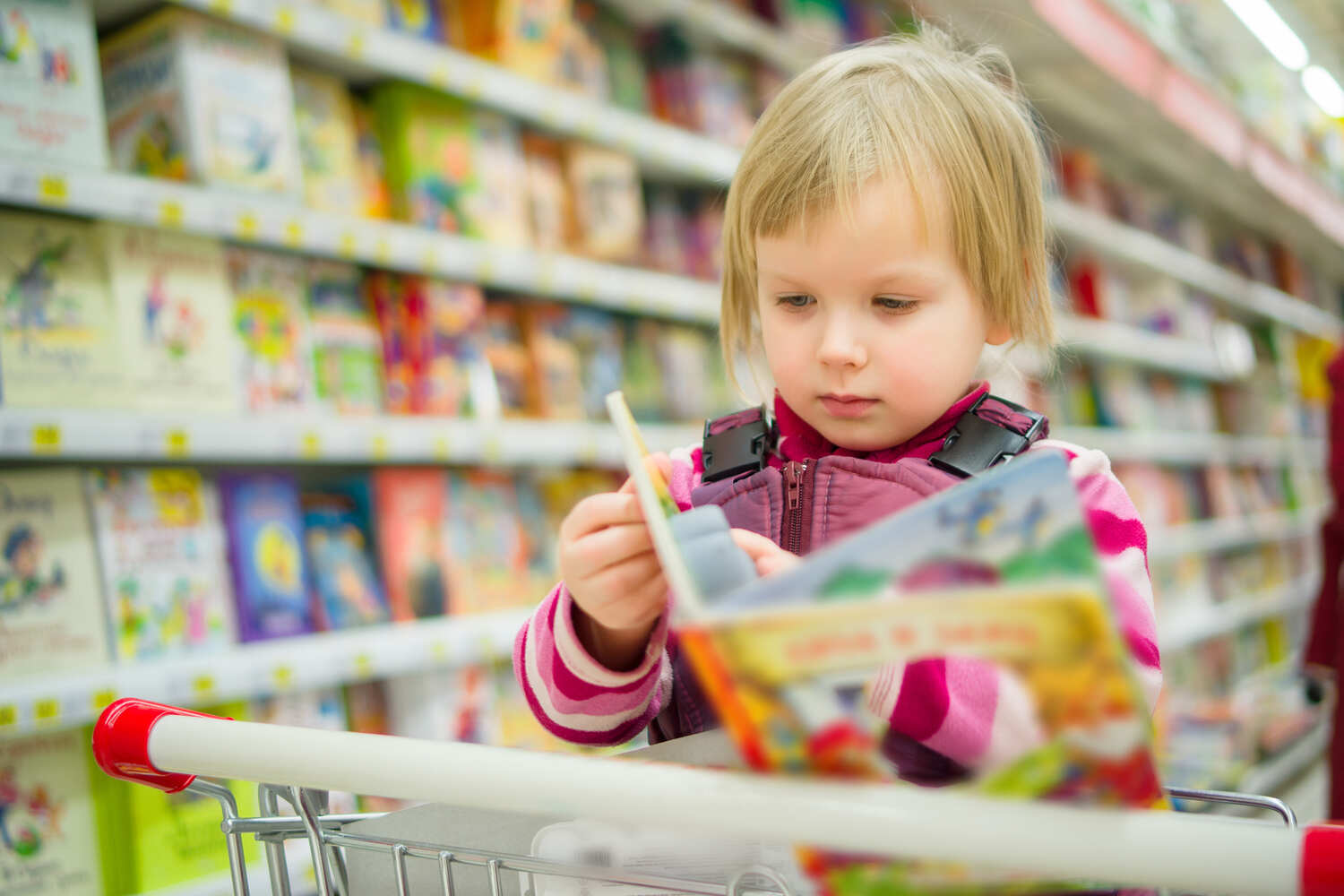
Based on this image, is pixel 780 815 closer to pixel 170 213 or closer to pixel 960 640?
pixel 960 640

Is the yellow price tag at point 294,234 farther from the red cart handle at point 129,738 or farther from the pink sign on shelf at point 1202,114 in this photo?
the pink sign on shelf at point 1202,114

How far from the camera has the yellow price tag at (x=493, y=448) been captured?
6.11 feet

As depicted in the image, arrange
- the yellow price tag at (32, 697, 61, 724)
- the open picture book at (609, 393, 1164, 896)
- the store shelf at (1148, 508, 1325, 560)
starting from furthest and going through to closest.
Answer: the store shelf at (1148, 508, 1325, 560), the yellow price tag at (32, 697, 61, 724), the open picture book at (609, 393, 1164, 896)

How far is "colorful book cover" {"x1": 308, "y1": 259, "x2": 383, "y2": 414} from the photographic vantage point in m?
1.86

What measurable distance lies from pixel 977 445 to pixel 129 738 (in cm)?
66

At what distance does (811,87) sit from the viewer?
92 centimetres

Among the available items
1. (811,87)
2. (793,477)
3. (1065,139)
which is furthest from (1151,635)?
(1065,139)

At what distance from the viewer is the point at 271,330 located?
69.1 inches

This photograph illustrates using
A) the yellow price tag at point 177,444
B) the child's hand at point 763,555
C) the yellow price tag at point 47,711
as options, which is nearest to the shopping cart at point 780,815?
the child's hand at point 763,555

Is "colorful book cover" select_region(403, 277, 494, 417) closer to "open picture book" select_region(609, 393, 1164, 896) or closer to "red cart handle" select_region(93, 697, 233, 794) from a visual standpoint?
"red cart handle" select_region(93, 697, 233, 794)

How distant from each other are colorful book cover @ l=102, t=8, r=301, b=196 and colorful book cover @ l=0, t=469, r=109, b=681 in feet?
1.67

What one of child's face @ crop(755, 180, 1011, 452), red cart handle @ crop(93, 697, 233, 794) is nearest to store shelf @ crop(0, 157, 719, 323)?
red cart handle @ crop(93, 697, 233, 794)

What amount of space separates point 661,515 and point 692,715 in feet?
1.57

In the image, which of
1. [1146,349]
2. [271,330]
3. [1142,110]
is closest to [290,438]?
[271,330]
